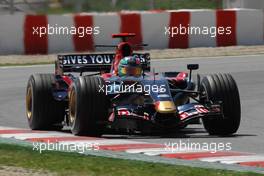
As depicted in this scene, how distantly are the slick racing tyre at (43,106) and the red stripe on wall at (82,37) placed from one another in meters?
12.1

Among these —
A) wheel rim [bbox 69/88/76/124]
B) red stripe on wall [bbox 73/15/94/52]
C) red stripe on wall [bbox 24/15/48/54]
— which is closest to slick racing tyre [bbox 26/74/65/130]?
wheel rim [bbox 69/88/76/124]

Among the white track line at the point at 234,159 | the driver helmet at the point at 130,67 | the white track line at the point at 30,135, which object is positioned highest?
the driver helmet at the point at 130,67

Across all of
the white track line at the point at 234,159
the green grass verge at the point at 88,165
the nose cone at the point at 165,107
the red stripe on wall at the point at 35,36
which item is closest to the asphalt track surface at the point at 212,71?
the nose cone at the point at 165,107

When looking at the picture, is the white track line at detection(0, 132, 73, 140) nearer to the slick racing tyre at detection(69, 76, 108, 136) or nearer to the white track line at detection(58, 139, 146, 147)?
the slick racing tyre at detection(69, 76, 108, 136)

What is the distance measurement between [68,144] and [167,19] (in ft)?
52.4

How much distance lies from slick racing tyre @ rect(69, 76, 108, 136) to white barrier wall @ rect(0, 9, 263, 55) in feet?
43.3

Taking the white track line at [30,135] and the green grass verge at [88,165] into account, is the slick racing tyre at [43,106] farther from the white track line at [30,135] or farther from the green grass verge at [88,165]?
the green grass verge at [88,165]

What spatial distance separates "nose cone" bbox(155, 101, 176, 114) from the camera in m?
12.4

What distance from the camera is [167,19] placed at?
26.9 m

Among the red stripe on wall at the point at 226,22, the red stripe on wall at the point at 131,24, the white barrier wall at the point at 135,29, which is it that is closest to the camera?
the white barrier wall at the point at 135,29

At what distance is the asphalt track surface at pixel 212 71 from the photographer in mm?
12203

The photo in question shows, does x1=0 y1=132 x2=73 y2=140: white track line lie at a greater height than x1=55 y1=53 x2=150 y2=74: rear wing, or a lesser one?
lesser

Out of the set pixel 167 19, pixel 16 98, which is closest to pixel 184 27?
pixel 167 19

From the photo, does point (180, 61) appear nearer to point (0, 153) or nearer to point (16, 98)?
point (16, 98)
